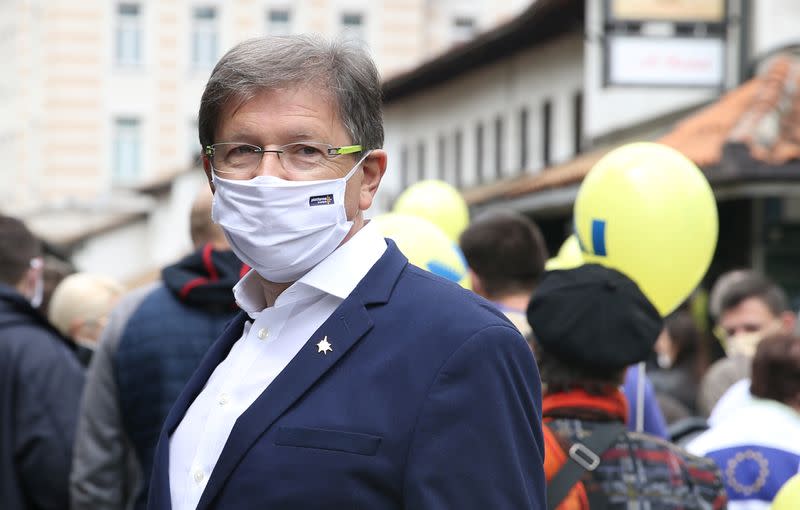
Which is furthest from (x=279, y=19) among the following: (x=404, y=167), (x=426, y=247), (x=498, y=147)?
(x=426, y=247)

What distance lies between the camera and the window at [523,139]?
2525 centimetres

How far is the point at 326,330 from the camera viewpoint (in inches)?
103

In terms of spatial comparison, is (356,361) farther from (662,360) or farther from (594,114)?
(594,114)

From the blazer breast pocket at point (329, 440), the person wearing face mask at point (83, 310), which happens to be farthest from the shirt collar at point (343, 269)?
the person wearing face mask at point (83, 310)

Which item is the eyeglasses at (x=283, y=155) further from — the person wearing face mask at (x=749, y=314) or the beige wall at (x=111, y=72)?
the beige wall at (x=111, y=72)

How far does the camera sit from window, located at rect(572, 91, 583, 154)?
73.4 ft

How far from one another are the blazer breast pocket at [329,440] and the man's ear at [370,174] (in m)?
0.52

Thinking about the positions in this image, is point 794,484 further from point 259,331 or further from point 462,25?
point 462,25

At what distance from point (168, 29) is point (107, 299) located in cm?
4105

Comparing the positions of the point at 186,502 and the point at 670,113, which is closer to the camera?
the point at 186,502

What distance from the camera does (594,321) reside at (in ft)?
12.4

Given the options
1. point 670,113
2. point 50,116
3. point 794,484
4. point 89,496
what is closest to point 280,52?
point 794,484

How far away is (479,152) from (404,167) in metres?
6.71

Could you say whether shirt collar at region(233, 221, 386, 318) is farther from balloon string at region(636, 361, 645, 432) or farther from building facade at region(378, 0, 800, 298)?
building facade at region(378, 0, 800, 298)
